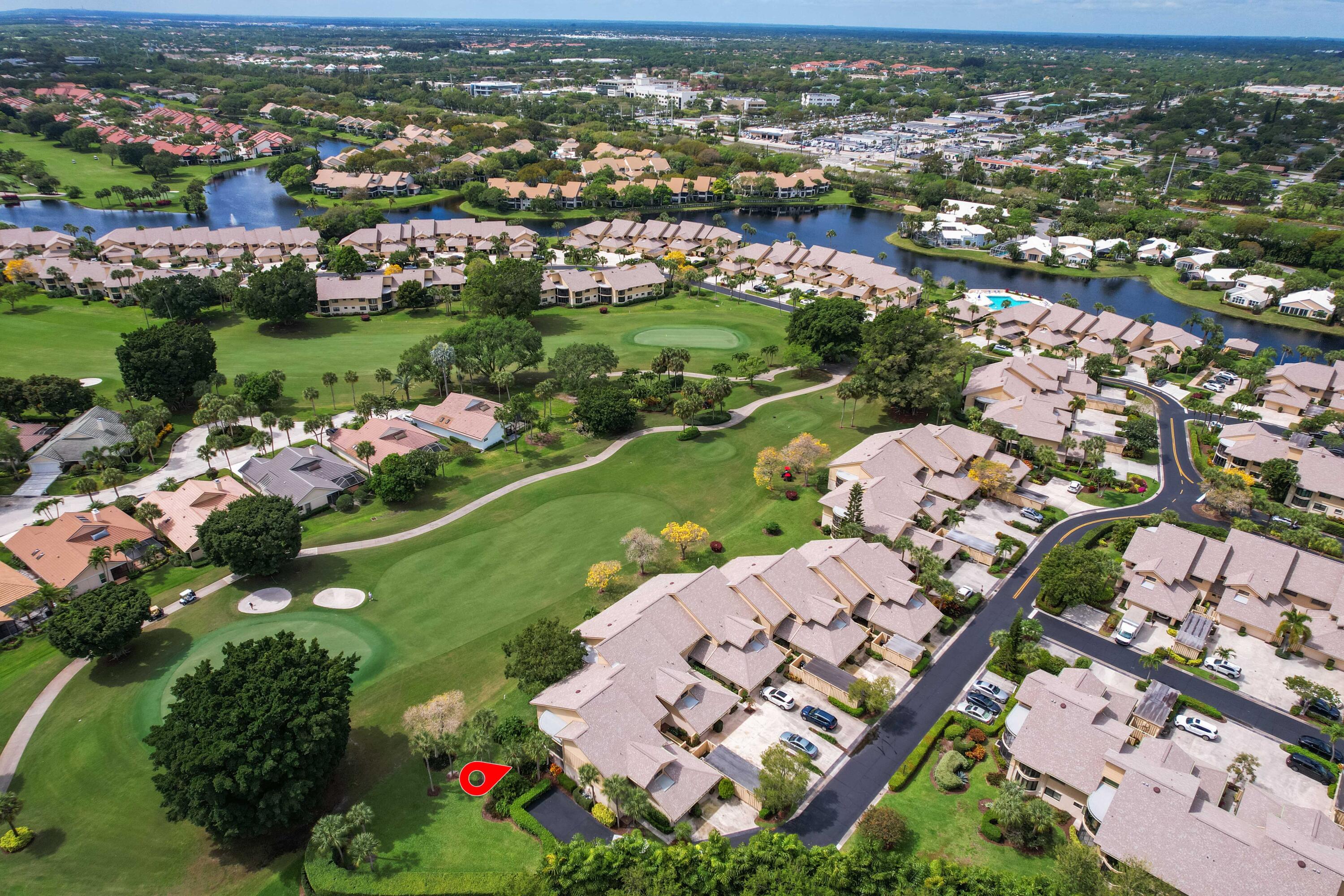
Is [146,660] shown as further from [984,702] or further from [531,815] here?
[984,702]

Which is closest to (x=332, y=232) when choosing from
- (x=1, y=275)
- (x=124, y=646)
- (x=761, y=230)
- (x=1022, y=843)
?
(x=1, y=275)

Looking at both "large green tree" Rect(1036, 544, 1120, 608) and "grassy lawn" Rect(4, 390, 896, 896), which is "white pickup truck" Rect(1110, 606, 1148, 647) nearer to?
"large green tree" Rect(1036, 544, 1120, 608)

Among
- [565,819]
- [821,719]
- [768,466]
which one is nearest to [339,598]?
[565,819]

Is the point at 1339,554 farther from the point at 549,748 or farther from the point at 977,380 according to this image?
the point at 549,748

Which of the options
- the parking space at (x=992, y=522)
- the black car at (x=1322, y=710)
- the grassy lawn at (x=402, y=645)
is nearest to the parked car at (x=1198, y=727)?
the black car at (x=1322, y=710)

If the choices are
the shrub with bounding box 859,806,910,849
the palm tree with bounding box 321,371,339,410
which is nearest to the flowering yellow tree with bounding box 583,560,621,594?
the shrub with bounding box 859,806,910,849

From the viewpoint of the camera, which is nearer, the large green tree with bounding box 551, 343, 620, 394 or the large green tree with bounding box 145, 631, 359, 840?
the large green tree with bounding box 145, 631, 359, 840
